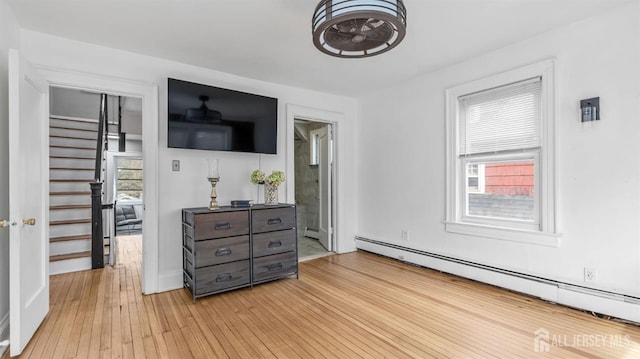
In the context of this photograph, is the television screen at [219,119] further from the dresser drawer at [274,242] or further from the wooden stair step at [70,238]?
the wooden stair step at [70,238]

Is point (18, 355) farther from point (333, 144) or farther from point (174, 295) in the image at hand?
point (333, 144)

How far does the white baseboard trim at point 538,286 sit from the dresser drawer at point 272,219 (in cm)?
160

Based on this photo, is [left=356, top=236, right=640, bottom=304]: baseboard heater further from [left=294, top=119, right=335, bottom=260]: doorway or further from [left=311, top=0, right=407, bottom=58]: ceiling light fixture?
[left=311, top=0, right=407, bottom=58]: ceiling light fixture

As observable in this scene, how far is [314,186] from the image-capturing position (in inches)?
234

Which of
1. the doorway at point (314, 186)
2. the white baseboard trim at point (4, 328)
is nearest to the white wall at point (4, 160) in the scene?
the white baseboard trim at point (4, 328)

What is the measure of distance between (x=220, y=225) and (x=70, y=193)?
2.85 m

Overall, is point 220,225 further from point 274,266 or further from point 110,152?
point 110,152

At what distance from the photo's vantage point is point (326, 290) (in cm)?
310

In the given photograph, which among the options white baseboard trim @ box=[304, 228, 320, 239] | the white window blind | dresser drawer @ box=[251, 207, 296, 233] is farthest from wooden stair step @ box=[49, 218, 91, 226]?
the white window blind

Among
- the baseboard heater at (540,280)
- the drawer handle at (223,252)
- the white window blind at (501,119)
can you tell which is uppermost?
the white window blind at (501,119)

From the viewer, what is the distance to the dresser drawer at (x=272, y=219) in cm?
320

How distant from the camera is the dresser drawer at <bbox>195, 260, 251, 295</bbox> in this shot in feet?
9.34

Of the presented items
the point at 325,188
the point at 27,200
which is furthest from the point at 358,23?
the point at 325,188

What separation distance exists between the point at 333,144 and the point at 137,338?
3356 mm
